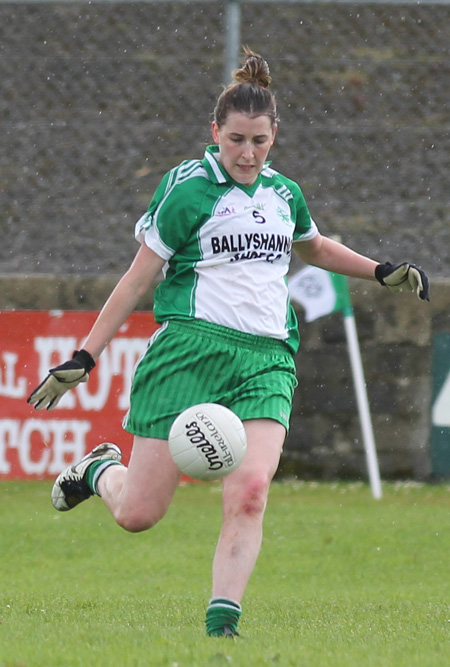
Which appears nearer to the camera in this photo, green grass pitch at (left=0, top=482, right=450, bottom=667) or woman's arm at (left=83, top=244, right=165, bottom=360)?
green grass pitch at (left=0, top=482, right=450, bottom=667)

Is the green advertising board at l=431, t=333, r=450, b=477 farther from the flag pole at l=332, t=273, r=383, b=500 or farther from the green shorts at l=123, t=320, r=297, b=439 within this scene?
the green shorts at l=123, t=320, r=297, b=439

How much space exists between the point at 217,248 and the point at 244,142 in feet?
1.38

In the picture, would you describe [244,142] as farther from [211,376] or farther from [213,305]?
[211,376]

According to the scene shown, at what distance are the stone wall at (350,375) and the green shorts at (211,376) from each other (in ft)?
15.8

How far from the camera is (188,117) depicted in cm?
1183

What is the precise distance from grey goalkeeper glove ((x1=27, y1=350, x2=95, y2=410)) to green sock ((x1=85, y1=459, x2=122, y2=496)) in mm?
778

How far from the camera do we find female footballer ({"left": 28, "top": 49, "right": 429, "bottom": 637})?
481 centimetres

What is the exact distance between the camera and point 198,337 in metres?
4.87

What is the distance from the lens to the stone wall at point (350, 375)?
32.1 feet

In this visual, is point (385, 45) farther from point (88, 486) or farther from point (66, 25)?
point (88, 486)

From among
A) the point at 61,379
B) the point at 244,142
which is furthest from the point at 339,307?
the point at 61,379

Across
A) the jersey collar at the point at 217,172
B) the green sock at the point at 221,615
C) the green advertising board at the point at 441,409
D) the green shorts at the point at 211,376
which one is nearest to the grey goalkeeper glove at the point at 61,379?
the green shorts at the point at 211,376

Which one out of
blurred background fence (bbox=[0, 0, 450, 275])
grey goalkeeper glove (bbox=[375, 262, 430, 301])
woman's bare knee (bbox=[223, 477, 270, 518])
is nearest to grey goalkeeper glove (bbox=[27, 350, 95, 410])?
woman's bare knee (bbox=[223, 477, 270, 518])

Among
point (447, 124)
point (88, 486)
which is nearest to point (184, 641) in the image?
point (88, 486)
